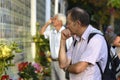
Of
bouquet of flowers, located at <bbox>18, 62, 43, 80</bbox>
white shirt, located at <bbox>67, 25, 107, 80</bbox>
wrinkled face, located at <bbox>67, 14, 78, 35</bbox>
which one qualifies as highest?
wrinkled face, located at <bbox>67, 14, 78, 35</bbox>

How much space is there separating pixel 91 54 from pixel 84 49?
12 cm

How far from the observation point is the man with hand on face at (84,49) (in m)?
4.27

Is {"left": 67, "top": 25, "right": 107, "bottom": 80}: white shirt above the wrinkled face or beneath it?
beneath

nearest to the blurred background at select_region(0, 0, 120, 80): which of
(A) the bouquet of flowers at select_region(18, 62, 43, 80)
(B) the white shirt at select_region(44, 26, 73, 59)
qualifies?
(A) the bouquet of flowers at select_region(18, 62, 43, 80)

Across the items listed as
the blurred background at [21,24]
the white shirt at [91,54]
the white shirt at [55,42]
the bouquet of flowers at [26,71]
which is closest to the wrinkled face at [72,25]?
the white shirt at [91,54]

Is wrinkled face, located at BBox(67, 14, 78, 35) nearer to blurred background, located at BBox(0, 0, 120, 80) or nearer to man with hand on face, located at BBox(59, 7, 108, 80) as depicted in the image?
man with hand on face, located at BBox(59, 7, 108, 80)

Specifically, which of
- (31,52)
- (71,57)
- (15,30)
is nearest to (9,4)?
(15,30)

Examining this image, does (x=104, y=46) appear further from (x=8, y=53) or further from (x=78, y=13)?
(x=8, y=53)

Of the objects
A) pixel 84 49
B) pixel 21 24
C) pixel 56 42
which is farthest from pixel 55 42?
pixel 84 49

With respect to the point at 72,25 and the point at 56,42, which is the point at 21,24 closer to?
the point at 56,42

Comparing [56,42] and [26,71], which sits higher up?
[56,42]

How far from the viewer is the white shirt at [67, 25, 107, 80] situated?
427 cm

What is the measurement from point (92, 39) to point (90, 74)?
1.24 ft

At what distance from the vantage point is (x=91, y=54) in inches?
168
